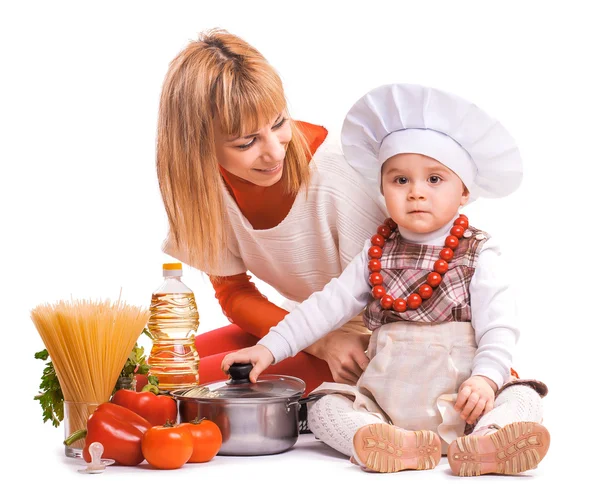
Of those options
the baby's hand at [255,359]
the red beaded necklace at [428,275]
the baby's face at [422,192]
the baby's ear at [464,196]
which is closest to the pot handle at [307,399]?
the baby's hand at [255,359]

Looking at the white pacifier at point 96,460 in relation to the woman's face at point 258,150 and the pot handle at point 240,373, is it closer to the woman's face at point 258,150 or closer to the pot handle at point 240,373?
the pot handle at point 240,373

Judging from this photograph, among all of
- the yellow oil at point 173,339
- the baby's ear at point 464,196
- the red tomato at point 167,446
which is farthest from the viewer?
the yellow oil at point 173,339

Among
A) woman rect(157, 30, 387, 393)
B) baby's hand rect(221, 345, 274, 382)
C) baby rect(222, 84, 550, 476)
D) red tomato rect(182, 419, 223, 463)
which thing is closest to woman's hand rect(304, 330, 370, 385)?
woman rect(157, 30, 387, 393)

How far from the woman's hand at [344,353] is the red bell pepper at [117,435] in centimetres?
62

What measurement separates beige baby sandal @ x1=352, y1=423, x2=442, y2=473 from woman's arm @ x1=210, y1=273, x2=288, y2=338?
2.99 feet

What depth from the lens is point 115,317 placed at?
8.26ft

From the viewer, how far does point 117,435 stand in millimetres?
2369

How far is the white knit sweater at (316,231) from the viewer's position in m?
2.88

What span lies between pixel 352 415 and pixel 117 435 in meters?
0.58

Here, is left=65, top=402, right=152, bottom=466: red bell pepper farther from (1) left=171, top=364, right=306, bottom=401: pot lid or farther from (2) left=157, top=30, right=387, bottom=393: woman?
(2) left=157, top=30, right=387, bottom=393: woman

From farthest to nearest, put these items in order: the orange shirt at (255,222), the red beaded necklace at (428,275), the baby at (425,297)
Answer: the orange shirt at (255,222) < the red beaded necklace at (428,275) < the baby at (425,297)

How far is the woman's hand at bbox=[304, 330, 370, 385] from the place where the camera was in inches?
108

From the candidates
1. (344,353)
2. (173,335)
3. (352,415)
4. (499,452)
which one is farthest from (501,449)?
(173,335)

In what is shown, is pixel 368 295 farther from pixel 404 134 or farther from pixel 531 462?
pixel 531 462
